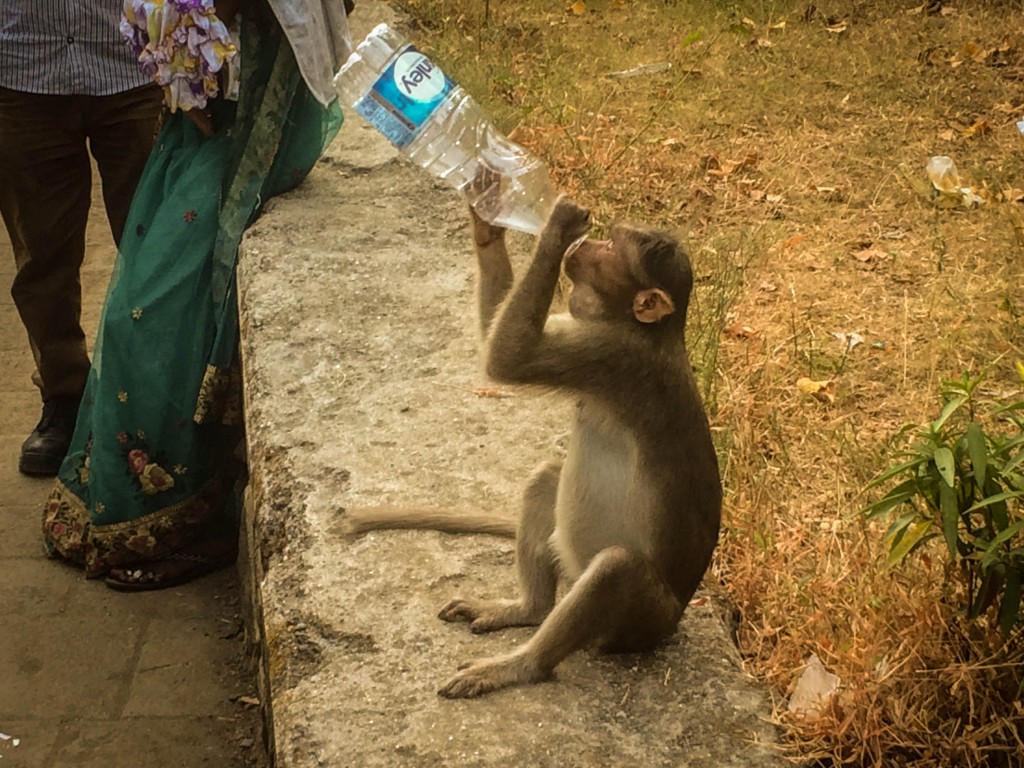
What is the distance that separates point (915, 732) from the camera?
2582 mm

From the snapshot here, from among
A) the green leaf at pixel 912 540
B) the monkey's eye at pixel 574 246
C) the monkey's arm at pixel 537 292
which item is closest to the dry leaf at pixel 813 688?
the green leaf at pixel 912 540

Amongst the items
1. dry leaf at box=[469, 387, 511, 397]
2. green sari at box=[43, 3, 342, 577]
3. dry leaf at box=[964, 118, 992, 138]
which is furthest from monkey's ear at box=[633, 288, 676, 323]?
dry leaf at box=[964, 118, 992, 138]

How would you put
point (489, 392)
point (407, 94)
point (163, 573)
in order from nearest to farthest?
1. point (407, 94)
2. point (489, 392)
3. point (163, 573)

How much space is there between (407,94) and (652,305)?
2.29ft

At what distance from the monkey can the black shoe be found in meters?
2.92

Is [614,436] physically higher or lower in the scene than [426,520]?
higher

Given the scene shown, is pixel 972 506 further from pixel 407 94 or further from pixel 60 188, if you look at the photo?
pixel 60 188

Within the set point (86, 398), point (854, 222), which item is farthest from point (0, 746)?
point (854, 222)

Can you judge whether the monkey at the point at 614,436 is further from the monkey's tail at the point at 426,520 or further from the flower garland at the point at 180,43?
the flower garland at the point at 180,43

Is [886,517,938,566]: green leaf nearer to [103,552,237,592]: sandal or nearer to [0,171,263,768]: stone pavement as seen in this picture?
[0,171,263,768]: stone pavement

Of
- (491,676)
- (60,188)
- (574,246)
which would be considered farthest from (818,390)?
(60,188)

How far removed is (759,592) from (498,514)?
650mm

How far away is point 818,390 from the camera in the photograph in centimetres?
416

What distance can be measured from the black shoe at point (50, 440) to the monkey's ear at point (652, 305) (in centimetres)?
321
